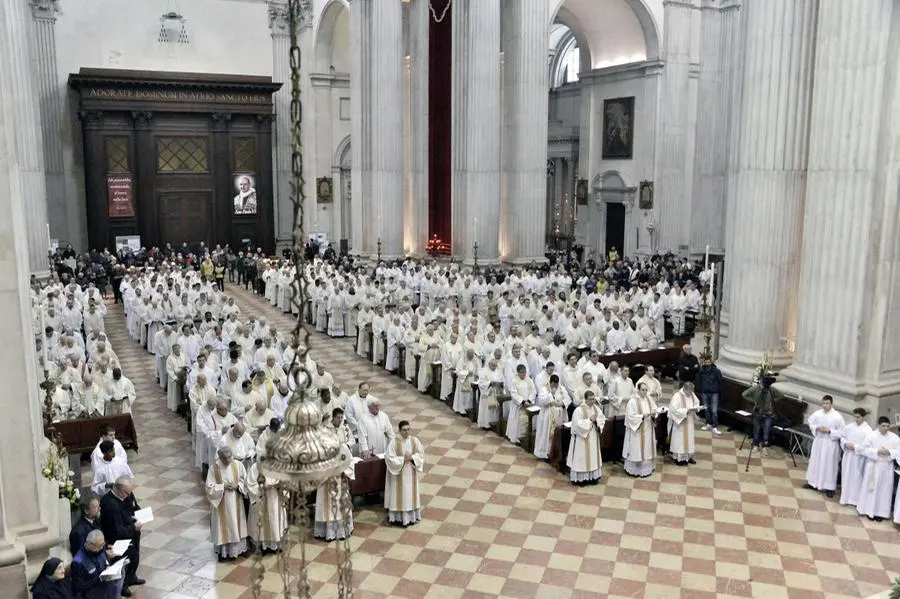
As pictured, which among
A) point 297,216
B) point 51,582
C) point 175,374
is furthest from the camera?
point 175,374

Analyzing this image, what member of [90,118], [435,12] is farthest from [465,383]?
[90,118]

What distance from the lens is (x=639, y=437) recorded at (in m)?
11.3

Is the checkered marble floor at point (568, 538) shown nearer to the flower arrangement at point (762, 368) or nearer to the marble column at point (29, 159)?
the flower arrangement at point (762, 368)

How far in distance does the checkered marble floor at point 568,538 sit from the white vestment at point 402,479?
0.84ft

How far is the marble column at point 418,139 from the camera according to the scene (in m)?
28.7

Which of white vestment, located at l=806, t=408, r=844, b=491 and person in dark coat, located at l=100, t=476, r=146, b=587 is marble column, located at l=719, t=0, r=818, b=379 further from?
person in dark coat, located at l=100, t=476, r=146, b=587

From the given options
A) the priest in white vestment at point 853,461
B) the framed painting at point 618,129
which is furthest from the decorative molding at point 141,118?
the priest in white vestment at point 853,461

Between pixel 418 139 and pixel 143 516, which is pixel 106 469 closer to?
pixel 143 516

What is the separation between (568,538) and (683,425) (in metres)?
3.19

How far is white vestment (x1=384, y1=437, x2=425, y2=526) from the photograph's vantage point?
9.70 meters

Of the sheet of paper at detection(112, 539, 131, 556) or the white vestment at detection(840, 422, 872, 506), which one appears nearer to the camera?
the sheet of paper at detection(112, 539, 131, 556)

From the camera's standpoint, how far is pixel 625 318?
58.0 ft

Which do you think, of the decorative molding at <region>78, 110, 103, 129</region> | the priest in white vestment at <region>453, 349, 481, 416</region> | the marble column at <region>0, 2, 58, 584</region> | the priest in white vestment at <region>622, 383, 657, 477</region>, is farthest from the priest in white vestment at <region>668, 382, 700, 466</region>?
the decorative molding at <region>78, 110, 103, 129</region>

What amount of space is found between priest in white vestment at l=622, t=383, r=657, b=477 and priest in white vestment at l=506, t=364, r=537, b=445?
1.86 metres
